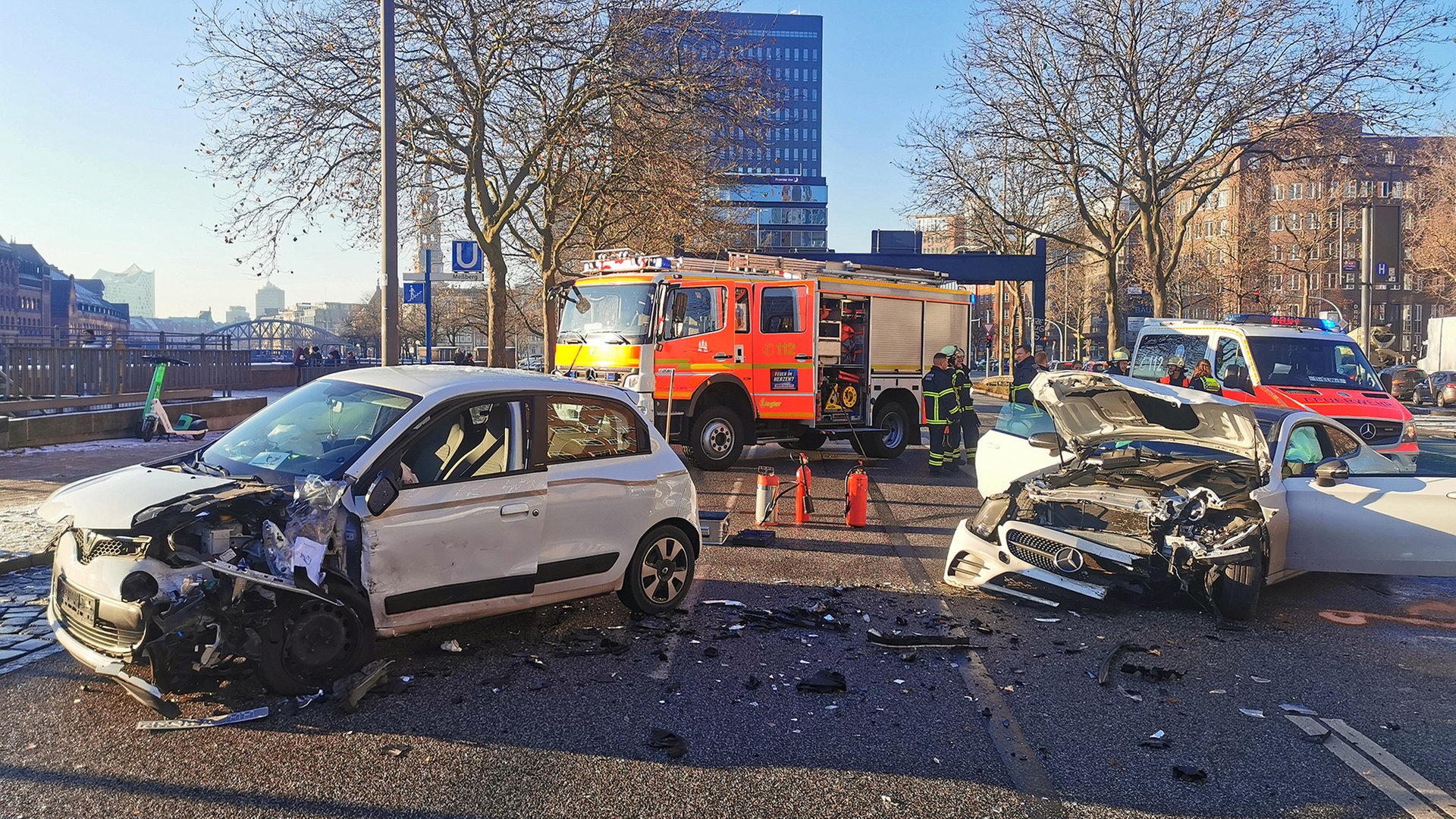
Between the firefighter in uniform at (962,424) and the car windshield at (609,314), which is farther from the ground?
the car windshield at (609,314)

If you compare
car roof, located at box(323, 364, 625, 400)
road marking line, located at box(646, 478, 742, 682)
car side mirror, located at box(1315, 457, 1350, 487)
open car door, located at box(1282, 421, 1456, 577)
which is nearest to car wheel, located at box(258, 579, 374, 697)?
car roof, located at box(323, 364, 625, 400)

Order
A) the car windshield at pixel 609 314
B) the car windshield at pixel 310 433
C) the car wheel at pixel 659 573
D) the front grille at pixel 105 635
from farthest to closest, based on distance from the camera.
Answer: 1. the car windshield at pixel 609 314
2. the car wheel at pixel 659 573
3. the car windshield at pixel 310 433
4. the front grille at pixel 105 635

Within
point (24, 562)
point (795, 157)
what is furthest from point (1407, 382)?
point (795, 157)

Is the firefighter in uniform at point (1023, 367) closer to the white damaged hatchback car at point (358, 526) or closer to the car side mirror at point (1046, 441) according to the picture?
the car side mirror at point (1046, 441)

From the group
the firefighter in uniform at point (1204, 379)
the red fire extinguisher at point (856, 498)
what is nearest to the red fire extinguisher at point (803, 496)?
the red fire extinguisher at point (856, 498)

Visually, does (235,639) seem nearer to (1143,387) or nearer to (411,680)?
(411,680)

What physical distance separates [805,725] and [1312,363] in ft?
41.0

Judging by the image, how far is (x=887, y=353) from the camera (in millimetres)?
16594

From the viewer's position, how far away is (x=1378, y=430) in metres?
13.0

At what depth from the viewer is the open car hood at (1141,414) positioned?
24.4 feet

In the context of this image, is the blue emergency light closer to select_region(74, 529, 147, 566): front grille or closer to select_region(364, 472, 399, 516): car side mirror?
select_region(364, 472, 399, 516): car side mirror

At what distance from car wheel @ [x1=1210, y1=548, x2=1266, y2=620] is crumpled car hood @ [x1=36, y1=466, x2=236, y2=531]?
5.96 metres

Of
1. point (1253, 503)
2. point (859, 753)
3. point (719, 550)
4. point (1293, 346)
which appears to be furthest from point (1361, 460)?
point (1293, 346)

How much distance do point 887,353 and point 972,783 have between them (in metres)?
12.8
